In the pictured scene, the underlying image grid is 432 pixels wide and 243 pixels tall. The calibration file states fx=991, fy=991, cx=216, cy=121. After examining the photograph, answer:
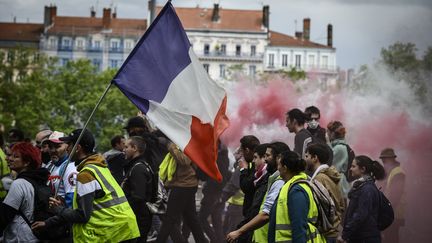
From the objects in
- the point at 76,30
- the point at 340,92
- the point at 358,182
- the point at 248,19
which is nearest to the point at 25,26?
the point at 76,30

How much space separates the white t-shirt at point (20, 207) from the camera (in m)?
8.55

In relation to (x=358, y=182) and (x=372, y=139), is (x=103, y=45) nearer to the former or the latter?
(x=372, y=139)

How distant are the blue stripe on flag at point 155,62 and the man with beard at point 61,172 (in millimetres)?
879

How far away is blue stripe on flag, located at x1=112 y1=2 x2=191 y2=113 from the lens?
350 inches

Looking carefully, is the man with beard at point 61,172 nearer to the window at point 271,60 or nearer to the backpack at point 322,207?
the backpack at point 322,207

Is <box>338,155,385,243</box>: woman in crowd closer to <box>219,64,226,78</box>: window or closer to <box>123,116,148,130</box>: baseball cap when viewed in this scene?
<box>123,116,148,130</box>: baseball cap

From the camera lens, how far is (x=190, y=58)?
30.5ft

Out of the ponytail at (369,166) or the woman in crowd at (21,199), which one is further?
the ponytail at (369,166)

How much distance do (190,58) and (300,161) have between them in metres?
1.63

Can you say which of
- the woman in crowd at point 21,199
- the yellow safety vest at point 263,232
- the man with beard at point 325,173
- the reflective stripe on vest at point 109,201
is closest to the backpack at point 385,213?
the man with beard at point 325,173

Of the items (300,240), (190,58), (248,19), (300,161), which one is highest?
(248,19)

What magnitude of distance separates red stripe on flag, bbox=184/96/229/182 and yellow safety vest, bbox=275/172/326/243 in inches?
32.5

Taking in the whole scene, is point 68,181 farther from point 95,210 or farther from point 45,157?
point 45,157

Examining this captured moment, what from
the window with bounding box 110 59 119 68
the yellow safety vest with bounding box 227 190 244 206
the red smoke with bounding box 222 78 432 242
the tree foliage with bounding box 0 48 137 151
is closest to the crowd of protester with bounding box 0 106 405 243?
the yellow safety vest with bounding box 227 190 244 206
